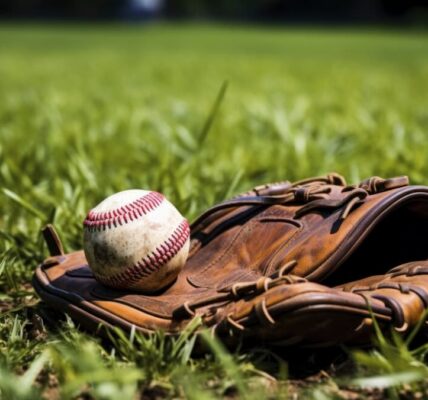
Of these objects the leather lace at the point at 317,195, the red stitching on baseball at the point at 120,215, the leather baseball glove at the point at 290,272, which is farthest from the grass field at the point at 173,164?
the leather lace at the point at 317,195

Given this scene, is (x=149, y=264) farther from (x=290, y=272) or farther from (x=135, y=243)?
(x=290, y=272)

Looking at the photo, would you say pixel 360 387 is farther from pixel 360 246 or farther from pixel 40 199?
pixel 40 199

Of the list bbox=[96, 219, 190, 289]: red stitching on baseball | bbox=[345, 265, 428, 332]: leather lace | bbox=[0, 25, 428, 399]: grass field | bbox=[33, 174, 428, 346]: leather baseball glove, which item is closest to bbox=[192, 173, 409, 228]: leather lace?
bbox=[33, 174, 428, 346]: leather baseball glove

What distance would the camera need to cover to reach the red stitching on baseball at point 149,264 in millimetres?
2137

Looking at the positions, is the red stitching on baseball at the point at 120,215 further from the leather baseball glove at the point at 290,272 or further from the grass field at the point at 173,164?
the grass field at the point at 173,164

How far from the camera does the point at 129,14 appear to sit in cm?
4391

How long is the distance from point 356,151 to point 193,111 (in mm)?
1933

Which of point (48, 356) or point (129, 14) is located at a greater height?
point (48, 356)

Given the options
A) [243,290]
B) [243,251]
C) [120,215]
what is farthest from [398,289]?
[120,215]

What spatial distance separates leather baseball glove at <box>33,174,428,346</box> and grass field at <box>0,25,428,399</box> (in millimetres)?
77

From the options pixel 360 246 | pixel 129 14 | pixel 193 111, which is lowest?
pixel 129 14

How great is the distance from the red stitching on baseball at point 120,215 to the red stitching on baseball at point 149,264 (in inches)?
4.1

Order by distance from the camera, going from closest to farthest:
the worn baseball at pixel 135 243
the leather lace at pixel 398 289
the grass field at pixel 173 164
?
the grass field at pixel 173 164, the leather lace at pixel 398 289, the worn baseball at pixel 135 243

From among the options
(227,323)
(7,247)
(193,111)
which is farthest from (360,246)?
(193,111)
